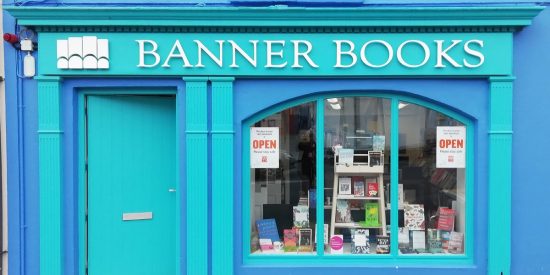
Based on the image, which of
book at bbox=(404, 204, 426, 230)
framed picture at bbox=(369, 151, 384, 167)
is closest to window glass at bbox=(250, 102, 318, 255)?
framed picture at bbox=(369, 151, 384, 167)

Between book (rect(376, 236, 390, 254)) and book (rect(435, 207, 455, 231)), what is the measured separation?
618mm

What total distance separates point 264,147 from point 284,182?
474mm

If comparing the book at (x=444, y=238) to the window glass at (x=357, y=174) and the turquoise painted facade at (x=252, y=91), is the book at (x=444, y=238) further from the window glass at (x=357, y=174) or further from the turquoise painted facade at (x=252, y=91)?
the window glass at (x=357, y=174)

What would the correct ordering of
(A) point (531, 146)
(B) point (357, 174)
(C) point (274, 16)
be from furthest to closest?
(B) point (357, 174)
(A) point (531, 146)
(C) point (274, 16)

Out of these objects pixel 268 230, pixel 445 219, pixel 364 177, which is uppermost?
pixel 364 177

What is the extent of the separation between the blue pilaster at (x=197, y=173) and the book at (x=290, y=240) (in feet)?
3.02

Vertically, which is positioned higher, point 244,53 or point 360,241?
point 244,53

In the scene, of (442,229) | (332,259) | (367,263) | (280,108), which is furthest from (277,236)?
(442,229)

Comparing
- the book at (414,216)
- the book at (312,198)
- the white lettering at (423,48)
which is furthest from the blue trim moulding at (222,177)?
the book at (414,216)

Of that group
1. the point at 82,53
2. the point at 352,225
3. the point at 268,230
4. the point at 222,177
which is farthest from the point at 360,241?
the point at 82,53

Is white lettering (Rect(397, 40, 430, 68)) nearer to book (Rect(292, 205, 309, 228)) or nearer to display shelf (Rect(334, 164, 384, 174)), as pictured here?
display shelf (Rect(334, 164, 384, 174))

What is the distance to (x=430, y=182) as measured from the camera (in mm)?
5016

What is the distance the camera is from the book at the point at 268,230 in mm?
5066

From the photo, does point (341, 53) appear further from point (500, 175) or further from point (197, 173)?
point (500, 175)
